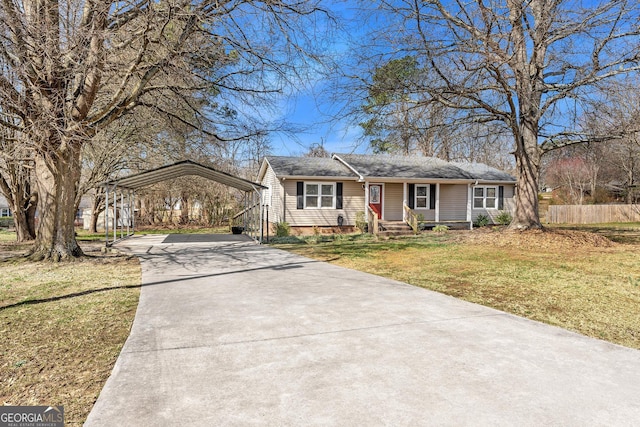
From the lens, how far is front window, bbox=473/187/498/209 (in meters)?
21.2

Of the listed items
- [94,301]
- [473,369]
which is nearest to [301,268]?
[94,301]

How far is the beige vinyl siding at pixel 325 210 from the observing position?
18.0m

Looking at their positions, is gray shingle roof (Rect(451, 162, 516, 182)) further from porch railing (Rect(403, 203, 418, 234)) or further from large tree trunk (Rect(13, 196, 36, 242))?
large tree trunk (Rect(13, 196, 36, 242))

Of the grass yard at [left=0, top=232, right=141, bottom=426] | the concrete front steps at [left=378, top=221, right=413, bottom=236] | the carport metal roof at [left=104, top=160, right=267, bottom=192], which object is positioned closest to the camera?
the grass yard at [left=0, top=232, right=141, bottom=426]

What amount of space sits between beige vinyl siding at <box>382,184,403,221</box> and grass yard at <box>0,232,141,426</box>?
1388 cm

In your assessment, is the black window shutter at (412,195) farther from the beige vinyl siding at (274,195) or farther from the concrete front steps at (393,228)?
the beige vinyl siding at (274,195)

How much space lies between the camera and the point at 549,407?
2.36 meters

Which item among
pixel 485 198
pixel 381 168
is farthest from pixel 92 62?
pixel 485 198

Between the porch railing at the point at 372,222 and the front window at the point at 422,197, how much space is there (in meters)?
3.25

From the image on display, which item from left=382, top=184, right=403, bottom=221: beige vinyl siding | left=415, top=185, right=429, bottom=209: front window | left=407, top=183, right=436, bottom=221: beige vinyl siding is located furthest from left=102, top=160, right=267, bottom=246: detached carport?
left=415, top=185, right=429, bottom=209: front window

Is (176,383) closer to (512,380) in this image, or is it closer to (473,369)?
(473,369)

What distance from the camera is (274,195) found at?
19625 mm

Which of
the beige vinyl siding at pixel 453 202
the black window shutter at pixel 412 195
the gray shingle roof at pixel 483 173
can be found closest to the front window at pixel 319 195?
the black window shutter at pixel 412 195

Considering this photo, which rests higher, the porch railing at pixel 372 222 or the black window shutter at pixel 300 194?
the black window shutter at pixel 300 194
